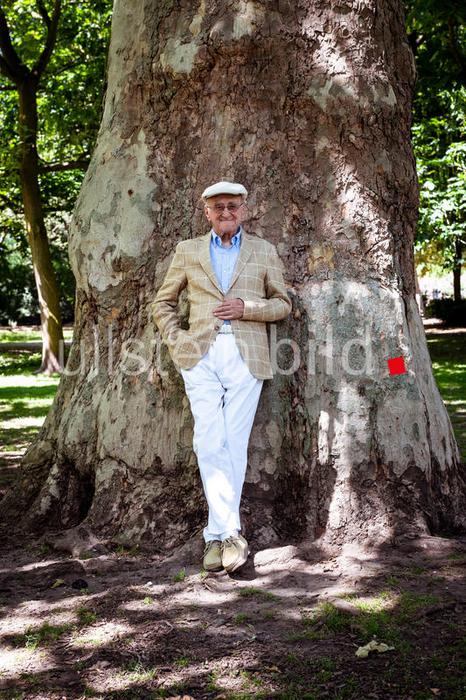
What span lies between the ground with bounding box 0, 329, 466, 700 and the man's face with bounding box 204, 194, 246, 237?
205cm

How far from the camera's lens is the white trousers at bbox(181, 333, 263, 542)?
16.5ft

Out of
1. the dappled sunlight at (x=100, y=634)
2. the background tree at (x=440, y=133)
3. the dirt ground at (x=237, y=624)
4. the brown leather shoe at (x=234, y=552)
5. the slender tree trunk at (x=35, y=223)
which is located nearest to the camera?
the dirt ground at (x=237, y=624)

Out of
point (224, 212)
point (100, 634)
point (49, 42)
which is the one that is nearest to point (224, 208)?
point (224, 212)

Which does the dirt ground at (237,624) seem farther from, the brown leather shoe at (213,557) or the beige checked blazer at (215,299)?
the beige checked blazer at (215,299)

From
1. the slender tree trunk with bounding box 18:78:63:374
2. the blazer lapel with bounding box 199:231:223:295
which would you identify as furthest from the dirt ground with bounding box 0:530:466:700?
the slender tree trunk with bounding box 18:78:63:374

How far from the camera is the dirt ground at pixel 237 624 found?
145 inches

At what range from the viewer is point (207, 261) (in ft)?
17.5

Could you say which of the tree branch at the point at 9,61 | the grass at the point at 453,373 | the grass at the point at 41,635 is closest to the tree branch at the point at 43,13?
the tree branch at the point at 9,61

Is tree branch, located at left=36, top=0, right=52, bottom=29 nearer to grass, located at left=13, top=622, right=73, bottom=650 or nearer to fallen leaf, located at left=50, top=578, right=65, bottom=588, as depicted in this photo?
fallen leaf, located at left=50, top=578, right=65, bottom=588

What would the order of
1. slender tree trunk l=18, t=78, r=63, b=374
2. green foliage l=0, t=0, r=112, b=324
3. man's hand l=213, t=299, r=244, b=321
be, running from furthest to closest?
green foliage l=0, t=0, r=112, b=324 < slender tree trunk l=18, t=78, r=63, b=374 < man's hand l=213, t=299, r=244, b=321

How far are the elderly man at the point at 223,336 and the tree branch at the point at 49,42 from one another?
1338 cm

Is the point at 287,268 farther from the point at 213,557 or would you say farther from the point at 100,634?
the point at 100,634

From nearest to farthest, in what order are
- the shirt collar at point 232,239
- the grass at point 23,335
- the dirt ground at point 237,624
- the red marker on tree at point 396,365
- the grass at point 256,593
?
the dirt ground at point 237,624
the grass at point 256,593
the shirt collar at point 232,239
the red marker on tree at point 396,365
the grass at point 23,335

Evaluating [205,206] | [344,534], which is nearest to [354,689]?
[344,534]
